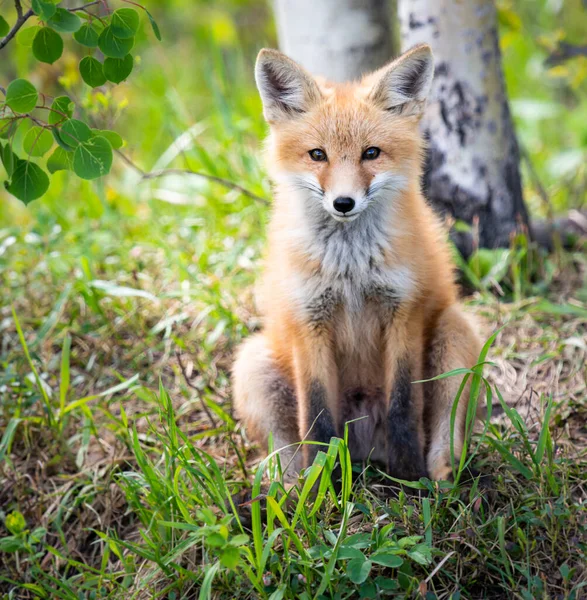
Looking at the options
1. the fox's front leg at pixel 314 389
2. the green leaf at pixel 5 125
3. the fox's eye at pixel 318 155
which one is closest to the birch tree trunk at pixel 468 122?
the fox's eye at pixel 318 155

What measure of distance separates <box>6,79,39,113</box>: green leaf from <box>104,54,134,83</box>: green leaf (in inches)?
9.4

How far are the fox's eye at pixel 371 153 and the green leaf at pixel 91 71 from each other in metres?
0.92

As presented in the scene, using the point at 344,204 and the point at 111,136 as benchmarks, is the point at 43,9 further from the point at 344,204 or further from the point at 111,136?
the point at 344,204

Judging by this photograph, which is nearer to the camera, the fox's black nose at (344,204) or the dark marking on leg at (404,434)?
the fox's black nose at (344,204)

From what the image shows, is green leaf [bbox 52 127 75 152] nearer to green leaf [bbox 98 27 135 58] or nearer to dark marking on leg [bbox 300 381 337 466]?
green leaf [bbox 98 27 135 58]

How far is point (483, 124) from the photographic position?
3.37 meters

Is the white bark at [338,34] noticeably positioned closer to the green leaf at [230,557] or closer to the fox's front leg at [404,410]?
the fox's front leg at [404,410]

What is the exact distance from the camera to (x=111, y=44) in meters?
1.97

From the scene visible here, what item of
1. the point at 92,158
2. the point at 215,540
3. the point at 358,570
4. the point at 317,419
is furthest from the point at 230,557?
the point at 92,158

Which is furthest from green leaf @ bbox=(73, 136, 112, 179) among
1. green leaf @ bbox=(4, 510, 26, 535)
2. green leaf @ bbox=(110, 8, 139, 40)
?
green leaf @ bbox=(4, 510, 26, 535)

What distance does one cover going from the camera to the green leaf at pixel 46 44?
2.06 m

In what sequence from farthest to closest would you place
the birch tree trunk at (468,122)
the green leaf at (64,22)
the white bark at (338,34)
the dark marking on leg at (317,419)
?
the white bark at (338,34) → the birch tree trunk at (468,122) → the dark marking on leg at (317,419) → the green leaf at (64,22)

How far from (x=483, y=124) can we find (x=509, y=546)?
2155 millimetres

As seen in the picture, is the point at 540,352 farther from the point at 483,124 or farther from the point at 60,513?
the point at 60,513
